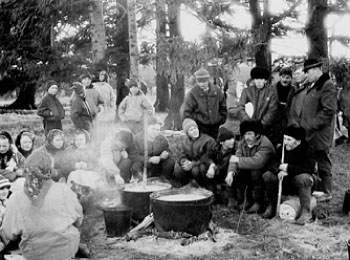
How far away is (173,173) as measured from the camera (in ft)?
24.7

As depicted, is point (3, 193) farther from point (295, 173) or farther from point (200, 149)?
point (295, 173)

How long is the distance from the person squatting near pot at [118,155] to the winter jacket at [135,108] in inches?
57.3

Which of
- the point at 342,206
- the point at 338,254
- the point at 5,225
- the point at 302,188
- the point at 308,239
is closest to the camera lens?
the point at 5,225

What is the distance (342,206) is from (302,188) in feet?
3.18

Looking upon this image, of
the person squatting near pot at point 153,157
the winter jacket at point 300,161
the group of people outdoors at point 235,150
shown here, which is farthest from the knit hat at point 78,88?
the winter jacket at point 300,161

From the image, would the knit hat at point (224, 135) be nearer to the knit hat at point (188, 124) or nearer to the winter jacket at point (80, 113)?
the knit hat at point (188, 124)

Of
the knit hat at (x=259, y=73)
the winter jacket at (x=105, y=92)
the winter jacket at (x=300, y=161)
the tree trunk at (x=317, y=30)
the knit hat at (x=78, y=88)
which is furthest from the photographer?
the winter jacket at (x=105, y=92)

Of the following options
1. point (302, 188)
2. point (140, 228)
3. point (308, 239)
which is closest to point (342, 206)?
point (302, 188)

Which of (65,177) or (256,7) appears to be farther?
(256,7)

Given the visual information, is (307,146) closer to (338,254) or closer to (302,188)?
(302,188)

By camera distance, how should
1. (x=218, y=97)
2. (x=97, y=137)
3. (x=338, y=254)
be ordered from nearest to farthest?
(x=338, y=254) → (x=218, y=97) → (x=97, y=137)

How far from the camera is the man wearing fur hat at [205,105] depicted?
24.5 feet

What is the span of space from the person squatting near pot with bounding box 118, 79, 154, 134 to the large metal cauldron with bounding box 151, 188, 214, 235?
3.59m

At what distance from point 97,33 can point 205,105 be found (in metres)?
7.62
